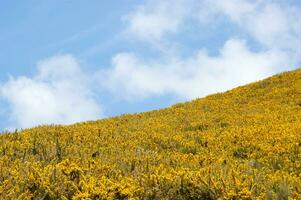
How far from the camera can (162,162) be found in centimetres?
929

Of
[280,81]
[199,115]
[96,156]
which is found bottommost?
[96,156]

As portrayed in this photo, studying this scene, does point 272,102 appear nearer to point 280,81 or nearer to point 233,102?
point 233,102

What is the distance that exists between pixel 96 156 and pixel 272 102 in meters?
15.1

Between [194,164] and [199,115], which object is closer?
[194,164]

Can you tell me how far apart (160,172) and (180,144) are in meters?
4.70

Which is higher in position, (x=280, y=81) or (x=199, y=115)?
(x=280, y=81)

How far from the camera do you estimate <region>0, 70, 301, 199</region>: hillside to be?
6898mm

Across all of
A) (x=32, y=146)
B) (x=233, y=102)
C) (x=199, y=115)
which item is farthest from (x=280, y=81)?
(x=32, y=146)

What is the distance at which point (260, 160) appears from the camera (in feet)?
34.0

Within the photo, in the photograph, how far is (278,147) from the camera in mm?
11516

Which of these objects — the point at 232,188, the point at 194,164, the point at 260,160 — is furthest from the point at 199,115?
the point at 232,188

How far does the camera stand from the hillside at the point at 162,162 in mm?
6898

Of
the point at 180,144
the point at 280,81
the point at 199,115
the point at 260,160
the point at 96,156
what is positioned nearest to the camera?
the point at 96,156

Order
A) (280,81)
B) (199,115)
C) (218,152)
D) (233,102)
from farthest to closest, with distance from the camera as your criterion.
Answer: (280,81)
(233,102)
(199,115)
(218,152)
